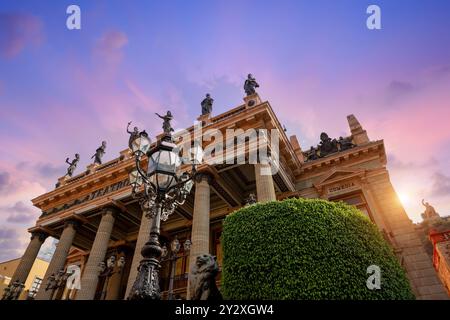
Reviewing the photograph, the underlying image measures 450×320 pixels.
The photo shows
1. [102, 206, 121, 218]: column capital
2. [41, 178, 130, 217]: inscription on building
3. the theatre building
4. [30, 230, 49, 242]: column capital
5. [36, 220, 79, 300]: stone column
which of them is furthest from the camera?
[30, 230, 49, 242]: column capital

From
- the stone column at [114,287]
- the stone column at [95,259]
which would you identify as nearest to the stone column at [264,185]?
the stone column at [95,259]

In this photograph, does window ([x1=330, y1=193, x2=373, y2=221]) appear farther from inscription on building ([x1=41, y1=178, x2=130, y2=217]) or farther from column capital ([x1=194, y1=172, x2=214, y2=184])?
inscription on building ([x1=41, y1=178, x2=130, y2=217])

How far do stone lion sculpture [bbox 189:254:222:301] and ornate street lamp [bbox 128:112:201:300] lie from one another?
2.14ft

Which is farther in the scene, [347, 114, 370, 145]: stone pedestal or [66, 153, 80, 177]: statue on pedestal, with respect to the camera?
[66, 153, 80, 177]: statue on pedestal

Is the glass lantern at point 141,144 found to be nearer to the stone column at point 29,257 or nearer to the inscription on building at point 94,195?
the inscription on building at point 94,195

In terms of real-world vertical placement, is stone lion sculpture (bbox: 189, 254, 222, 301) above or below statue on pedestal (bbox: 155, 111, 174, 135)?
below

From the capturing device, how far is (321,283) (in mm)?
6082

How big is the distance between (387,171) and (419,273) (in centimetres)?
535

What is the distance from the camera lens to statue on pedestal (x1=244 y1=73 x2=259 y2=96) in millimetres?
17203

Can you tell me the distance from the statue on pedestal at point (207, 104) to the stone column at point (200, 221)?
18.5 feet

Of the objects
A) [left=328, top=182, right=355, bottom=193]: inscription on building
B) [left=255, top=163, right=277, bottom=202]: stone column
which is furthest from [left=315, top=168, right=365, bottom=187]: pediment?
[left=255, top=163, right=277, bottom=202]: stone column
